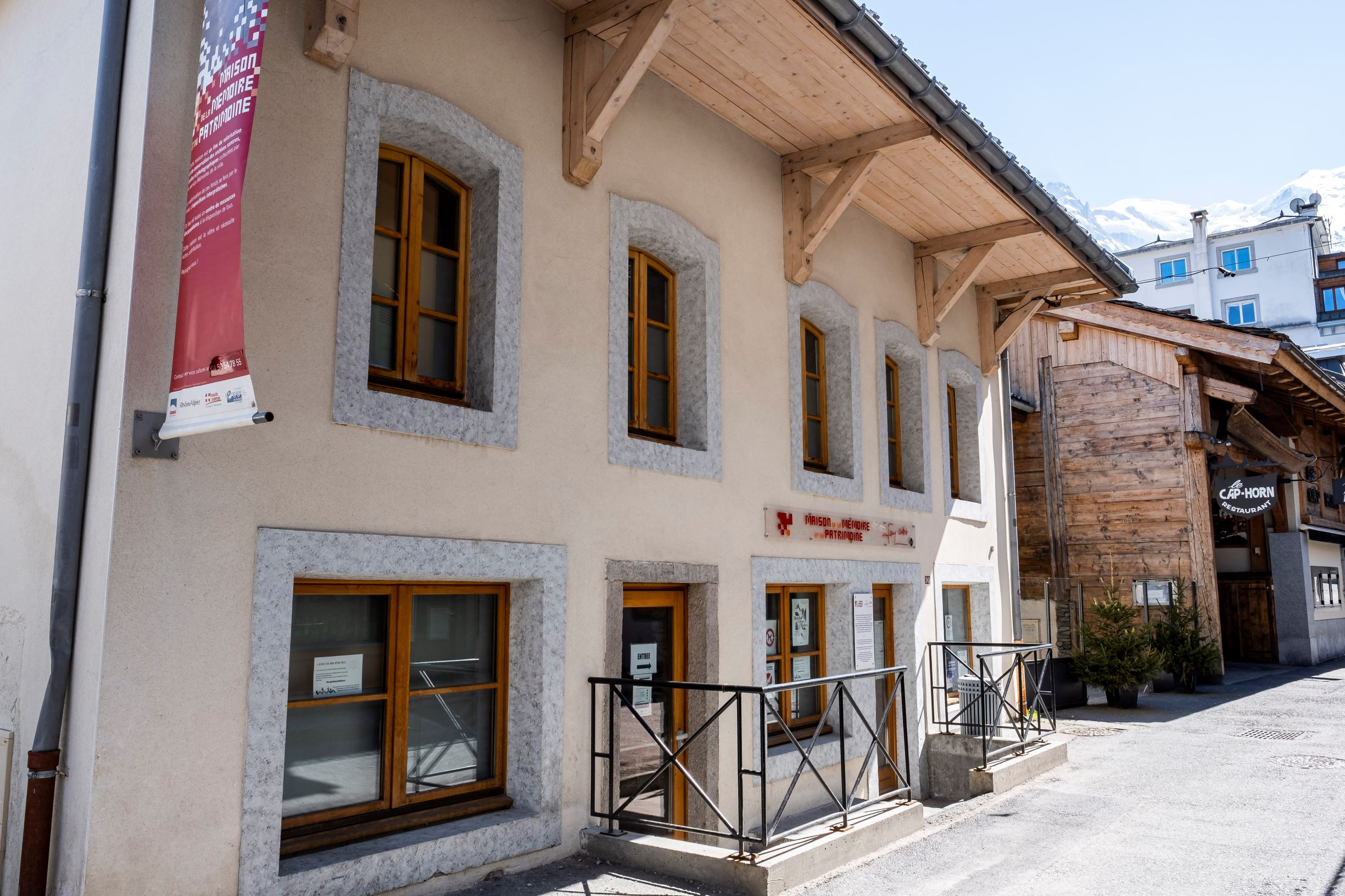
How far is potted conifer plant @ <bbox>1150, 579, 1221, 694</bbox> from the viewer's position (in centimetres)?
1459

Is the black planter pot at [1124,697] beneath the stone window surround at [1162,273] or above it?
beneath

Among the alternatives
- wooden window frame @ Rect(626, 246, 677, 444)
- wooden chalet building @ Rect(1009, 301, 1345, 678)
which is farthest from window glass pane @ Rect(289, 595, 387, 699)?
wooden chalet building @ Rect(1009, 301, 1345, 678)

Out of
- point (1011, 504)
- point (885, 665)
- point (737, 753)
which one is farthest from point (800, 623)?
point (1011, 504)

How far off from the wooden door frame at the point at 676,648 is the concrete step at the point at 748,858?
103 centimetres

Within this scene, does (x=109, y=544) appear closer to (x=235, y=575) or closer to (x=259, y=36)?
(x=235, y=575)

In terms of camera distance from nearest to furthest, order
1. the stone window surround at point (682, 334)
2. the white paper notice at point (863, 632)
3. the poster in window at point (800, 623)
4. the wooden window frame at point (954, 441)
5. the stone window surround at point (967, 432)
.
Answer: the stone window surround at point (682, 334)
the poster in window at point (800, 623)
the white paper notice at point (863, 632)
the stone window surround at point (967, 432)
the wooden window frame at point (954, 441)

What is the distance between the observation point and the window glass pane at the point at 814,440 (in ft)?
27.5

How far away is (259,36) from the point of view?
3.61 m

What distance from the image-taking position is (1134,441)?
16.1 metres

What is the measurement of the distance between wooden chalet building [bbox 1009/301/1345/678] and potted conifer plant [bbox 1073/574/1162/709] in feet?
2.09

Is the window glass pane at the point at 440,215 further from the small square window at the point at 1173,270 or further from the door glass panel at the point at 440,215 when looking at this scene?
the small square window at the point at 1173,270

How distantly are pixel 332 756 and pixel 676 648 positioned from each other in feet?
8.48

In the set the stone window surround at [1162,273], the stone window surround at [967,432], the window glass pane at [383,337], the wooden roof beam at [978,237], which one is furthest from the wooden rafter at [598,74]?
the stone window surround at [1162,273]

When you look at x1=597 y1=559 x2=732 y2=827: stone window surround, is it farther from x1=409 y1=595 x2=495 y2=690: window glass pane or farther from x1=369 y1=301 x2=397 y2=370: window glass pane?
x1=369 y1=301 x2=397 y2=370: window glass pane
